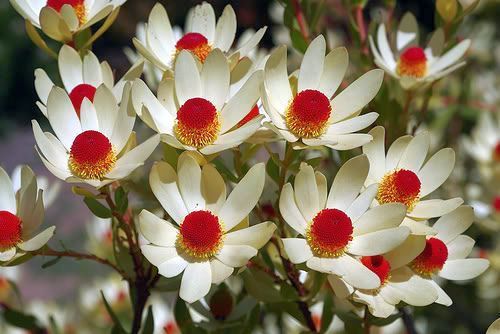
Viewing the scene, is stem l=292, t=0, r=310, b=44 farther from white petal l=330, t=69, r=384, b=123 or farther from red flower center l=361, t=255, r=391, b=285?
red flower center l=361, t=255, r=391, b=285

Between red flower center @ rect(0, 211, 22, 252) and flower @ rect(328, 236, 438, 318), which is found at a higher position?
red flower center @ rect(0, 211, 22, 252)

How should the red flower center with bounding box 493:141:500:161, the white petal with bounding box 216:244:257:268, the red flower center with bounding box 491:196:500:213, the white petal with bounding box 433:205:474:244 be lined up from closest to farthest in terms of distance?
the white petal with bounding box 216:244:257:268 < the white petal with bounding box 433:205:474:244 < the red flower center with bounding box 491:196:500:213 < the red flower center with bounding box 493:141:500:161

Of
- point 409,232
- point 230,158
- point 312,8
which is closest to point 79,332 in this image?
point 230,158

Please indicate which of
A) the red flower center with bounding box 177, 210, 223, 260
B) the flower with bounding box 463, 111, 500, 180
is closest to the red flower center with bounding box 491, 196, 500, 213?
the flower with bounding box 463, 111, 500, 180

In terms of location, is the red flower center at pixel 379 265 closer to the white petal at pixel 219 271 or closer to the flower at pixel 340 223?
the flower at pixel 340 223

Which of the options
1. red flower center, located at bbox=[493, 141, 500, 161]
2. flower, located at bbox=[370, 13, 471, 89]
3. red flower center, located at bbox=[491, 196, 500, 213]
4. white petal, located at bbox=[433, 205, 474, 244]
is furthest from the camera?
red flower center, located at bbox=[493, 141, 500, 161]

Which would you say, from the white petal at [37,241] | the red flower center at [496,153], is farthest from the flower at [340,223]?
the red flower center at [496,153]

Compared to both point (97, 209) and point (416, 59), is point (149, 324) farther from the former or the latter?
point (416, 59)
